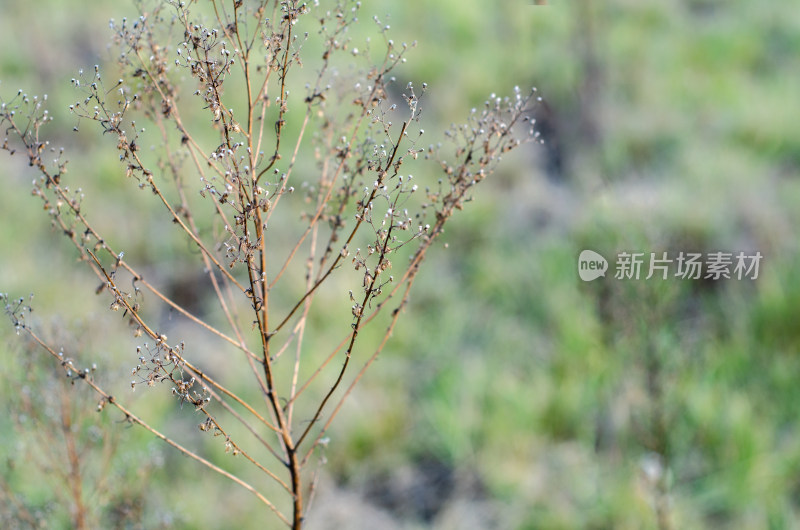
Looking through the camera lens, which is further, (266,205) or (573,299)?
(573,299)

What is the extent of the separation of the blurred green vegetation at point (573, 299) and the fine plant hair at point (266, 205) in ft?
0.80

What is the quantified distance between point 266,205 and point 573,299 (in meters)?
3.35

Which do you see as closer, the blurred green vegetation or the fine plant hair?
the fine plant hair

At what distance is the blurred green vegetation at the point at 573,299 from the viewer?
3.22 meters

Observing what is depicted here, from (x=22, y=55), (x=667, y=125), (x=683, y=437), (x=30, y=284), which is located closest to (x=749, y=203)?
(x=667, y=125)

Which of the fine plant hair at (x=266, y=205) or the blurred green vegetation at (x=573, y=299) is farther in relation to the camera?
the blurred green vegetation at (x=573, y=299)

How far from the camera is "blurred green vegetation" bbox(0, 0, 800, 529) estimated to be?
127 inches

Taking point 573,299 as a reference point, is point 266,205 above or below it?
below

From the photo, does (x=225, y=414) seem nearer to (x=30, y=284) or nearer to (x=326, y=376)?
(x=326, y=376)

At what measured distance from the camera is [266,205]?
125 cm

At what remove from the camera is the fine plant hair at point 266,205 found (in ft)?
4.11

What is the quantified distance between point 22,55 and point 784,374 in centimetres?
694

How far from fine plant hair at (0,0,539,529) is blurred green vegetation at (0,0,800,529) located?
0.80 ft

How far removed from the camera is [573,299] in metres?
4.33
